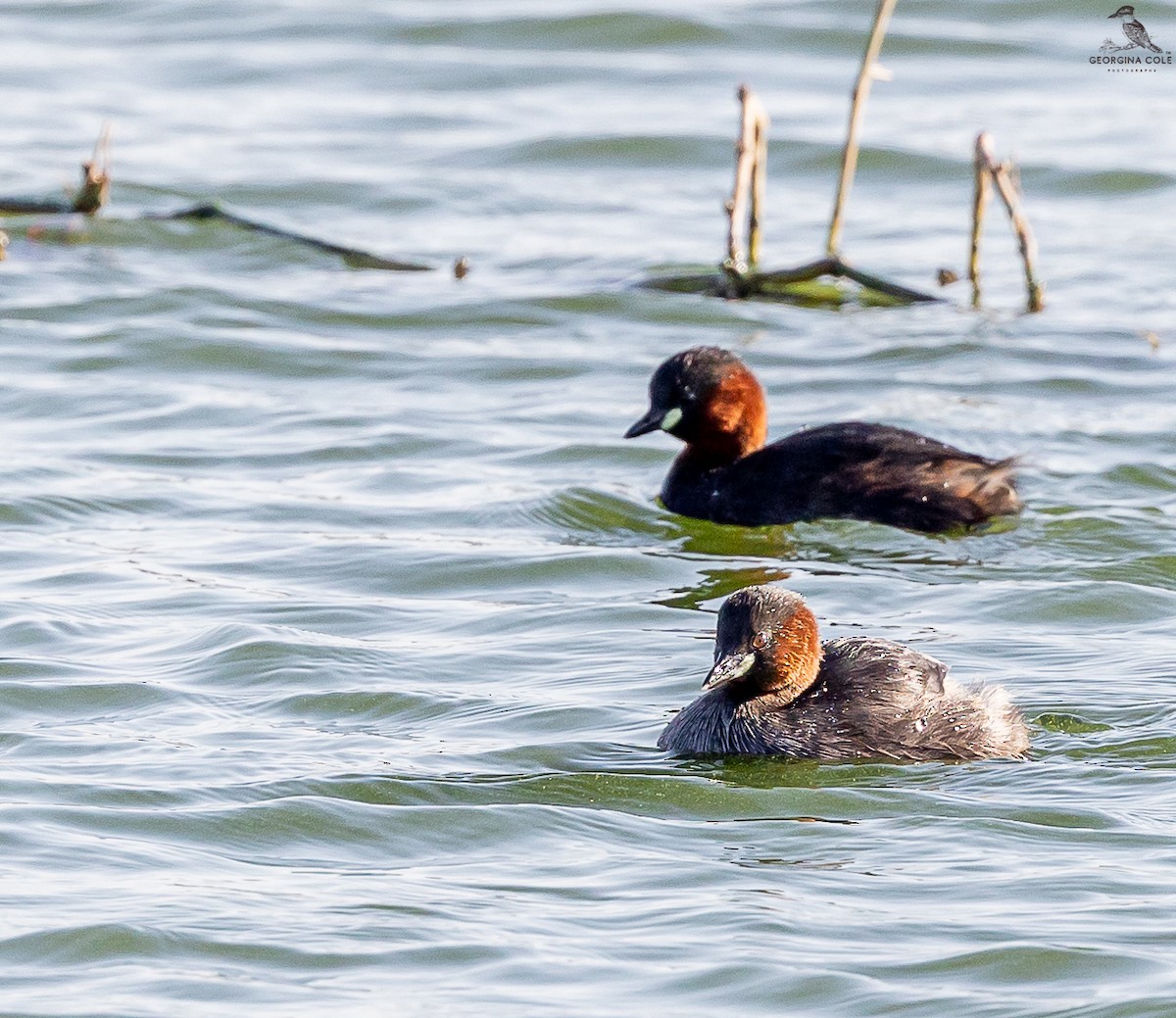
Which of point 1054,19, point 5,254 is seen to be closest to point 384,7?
point 1054,19

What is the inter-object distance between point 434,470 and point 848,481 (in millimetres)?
2247

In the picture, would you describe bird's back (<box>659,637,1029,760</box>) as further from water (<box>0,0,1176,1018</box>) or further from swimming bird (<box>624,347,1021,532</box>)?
swimming bird (<box>624,347,1021,532</box>)

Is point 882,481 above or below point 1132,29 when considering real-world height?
→ below

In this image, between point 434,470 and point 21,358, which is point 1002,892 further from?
point 21,358

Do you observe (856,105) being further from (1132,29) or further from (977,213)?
(1132,29)

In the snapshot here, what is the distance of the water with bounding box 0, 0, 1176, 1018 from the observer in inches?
246

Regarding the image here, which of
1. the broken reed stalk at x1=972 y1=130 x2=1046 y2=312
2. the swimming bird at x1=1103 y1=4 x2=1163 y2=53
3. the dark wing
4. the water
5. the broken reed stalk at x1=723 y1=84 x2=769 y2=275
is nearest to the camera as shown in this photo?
the water

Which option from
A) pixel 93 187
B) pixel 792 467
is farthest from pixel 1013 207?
pixel 93 187

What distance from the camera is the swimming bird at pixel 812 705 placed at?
7.53m

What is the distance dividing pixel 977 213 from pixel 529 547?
5096mm

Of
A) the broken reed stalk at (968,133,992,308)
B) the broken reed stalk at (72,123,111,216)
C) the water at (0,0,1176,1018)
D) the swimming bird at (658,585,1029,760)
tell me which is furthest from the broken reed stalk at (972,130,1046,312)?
the swimming bird at (658,585,1029,760)

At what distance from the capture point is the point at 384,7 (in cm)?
2348

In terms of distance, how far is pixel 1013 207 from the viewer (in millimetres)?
14219

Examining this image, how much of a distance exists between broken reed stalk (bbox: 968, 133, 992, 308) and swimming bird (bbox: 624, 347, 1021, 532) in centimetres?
340
